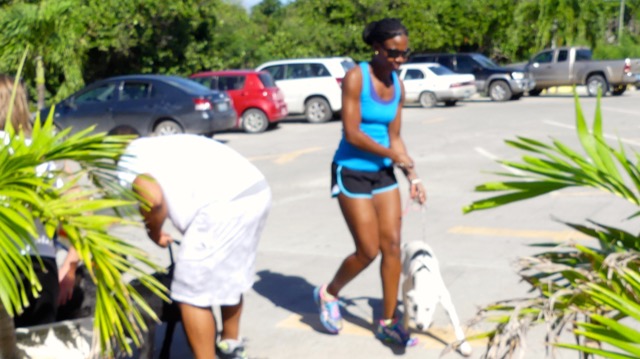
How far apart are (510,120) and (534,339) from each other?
17.8m

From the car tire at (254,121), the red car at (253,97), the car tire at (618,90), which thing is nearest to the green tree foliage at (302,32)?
the red car at (253,97)

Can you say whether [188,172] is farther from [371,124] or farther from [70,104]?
[70,104]

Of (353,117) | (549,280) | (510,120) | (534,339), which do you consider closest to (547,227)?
(534,339)

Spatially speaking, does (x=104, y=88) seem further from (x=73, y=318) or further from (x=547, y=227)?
(x=73, y=318)

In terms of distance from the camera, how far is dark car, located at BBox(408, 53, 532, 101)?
31.4m

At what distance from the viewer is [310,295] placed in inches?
285

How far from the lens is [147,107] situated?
64.0 feet

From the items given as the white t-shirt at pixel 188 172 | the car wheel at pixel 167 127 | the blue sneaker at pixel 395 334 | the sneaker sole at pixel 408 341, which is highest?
the white t-shirt at pixel 188 172

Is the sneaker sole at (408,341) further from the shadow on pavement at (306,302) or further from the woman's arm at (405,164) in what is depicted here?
the woman's arm at (405,164)

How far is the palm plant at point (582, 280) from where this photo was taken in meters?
2.47

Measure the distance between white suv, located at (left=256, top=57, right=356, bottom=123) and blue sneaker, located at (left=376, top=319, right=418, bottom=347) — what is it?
18.8 meters

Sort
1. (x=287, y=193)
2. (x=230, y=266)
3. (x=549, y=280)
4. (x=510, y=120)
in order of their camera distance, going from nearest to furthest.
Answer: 1. (x=549, y=280)
2. (x=230, y=266)
3. (x=287, y=193)
4. (x=510, y=120)

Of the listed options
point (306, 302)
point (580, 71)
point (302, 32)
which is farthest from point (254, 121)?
point (306, 302)

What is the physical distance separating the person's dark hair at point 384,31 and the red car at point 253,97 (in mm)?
16808
